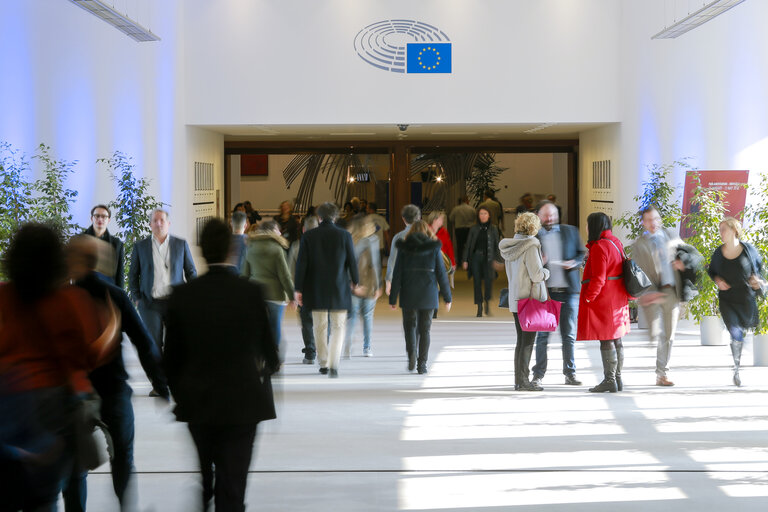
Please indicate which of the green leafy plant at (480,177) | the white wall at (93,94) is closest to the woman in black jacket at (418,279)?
the white wall at (93,94)

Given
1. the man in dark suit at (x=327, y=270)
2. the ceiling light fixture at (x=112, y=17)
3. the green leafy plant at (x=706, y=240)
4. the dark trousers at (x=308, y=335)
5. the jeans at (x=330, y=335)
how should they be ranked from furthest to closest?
the green leafy plant at (x=706, y=240), the dark trousers at (x=308, y=335), the ceiling light fixture at (x=112, y=17), the jeans at (x=330, y=335), the man in dark suit at (x=327, y=270)

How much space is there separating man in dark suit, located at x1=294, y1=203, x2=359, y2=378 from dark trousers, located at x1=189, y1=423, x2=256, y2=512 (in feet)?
17.0

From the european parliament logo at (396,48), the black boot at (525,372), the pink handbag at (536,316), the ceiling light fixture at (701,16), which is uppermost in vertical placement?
the european parliament logo at (396,48)

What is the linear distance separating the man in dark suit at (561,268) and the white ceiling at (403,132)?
7.65 metres

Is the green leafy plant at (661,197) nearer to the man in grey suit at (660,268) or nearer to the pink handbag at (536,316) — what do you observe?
the man in grey suit at (660,268)

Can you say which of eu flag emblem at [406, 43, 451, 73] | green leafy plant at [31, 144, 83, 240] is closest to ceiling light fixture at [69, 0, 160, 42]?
green leafy plant at [31, 144, 83, 240]

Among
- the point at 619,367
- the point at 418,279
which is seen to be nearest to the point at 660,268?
the point at 619,367

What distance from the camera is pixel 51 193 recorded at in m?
9.62

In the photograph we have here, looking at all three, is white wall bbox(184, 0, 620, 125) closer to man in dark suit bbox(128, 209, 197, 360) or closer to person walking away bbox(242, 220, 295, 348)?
person walking away bbox(242, 220, 295, 348)

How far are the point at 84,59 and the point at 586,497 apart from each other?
8773 millimetres

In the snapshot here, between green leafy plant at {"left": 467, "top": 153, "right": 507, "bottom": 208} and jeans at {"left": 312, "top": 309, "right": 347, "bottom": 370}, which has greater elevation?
green leafy plant at {"left": 467, "top": 153, "right": 507, "bottom": 208}

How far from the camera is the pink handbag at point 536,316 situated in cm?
840

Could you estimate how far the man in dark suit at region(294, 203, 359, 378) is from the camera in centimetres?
910

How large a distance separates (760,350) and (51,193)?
24.0 ft
